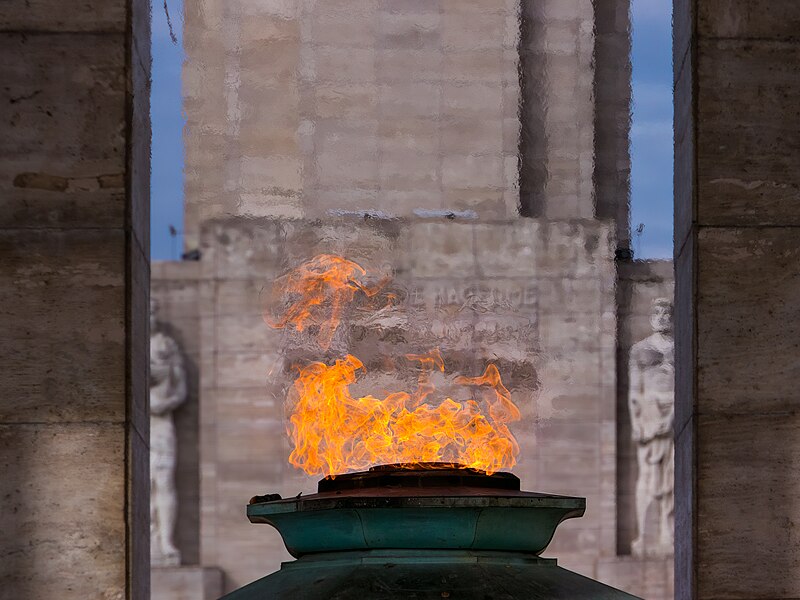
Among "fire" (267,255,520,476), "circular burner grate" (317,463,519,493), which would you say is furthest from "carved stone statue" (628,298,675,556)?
"circular burner grate" (317,463,519,493)

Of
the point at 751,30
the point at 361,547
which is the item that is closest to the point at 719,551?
the point at 361,547

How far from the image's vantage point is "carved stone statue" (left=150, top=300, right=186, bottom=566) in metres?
29.8

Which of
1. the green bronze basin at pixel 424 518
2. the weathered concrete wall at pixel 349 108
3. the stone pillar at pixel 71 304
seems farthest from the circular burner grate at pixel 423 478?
the weathered concrete wall at pixel 349 108

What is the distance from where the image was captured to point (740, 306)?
876cm

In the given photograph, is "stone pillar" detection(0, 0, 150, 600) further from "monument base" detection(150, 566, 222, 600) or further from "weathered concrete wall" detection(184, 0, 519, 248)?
"weathered concrete wall" detection(184, 0, 519, 248)

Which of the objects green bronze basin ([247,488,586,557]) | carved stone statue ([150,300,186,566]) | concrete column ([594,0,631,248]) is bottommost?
carved stone statue ([150,300,186,566])

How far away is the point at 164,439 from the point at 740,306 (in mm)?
21968

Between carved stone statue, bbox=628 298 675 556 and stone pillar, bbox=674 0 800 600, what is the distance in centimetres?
2131

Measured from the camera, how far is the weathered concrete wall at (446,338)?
2917 cm

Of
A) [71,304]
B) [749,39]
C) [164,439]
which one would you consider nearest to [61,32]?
[71,304]

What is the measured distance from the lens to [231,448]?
97.3 ft

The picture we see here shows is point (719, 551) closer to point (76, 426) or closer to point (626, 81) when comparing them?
point (76, 426)

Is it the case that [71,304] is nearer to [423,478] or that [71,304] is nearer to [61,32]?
[61,32]

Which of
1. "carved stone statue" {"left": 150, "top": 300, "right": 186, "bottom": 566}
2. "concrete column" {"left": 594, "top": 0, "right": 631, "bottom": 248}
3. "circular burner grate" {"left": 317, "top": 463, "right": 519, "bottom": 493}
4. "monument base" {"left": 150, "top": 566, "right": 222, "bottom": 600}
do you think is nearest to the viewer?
"circular burner grate" {"left": 317, "top": 463, "right": 519, "bottom": 493}
